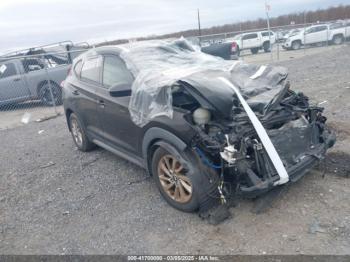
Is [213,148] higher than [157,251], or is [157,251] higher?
[213,148]

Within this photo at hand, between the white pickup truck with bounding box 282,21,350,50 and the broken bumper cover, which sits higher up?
the broken bumper cover

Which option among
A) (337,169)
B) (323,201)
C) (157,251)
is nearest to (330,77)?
(337,169)

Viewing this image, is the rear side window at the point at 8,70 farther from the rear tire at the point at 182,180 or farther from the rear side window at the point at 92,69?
the rear tire at the point at 182,180

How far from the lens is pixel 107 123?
4809 millimetres

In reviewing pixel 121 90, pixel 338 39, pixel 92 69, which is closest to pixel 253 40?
pixel 338 39

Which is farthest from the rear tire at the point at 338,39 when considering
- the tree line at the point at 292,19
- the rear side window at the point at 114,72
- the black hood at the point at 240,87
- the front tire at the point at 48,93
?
the rear side window at the point at 114,72

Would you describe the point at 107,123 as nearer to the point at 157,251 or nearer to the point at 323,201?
the point at 157,251

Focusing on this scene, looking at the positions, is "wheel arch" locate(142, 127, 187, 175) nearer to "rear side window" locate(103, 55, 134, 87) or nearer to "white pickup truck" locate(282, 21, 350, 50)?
"rear side window" locate(103, 55, 134, 87)

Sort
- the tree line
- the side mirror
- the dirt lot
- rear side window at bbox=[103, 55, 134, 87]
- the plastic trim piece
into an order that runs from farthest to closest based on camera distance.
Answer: the tree line, rear side window at bbox=[103, 55, 134, 87], the side mirror, the plastic trim piece, the dirt lot

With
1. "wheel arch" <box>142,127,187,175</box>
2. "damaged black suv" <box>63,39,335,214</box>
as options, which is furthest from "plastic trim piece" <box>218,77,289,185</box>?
"wheel arch" <box>142,127,187,175</box>

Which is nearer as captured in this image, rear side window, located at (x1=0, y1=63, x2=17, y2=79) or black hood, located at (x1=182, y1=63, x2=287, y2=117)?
black hood, located at (x1=182, y1=63, x2=287, y2=117)

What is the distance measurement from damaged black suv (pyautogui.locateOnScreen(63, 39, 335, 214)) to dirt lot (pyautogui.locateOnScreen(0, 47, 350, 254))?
0.35m

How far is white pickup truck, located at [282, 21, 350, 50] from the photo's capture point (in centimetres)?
2454

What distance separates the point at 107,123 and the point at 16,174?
2067mm
